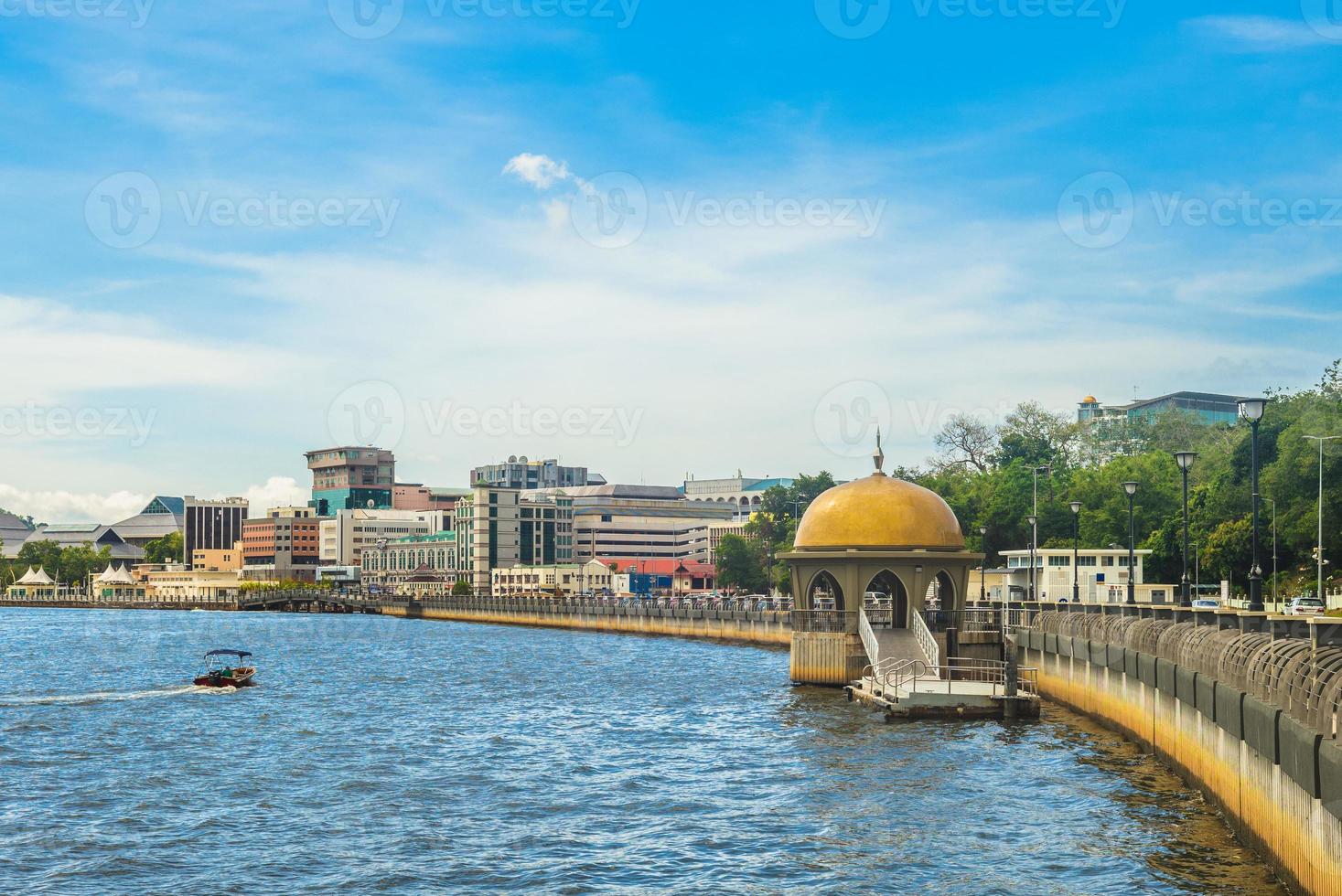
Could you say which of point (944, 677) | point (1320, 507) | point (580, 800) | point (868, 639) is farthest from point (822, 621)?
point (1320, 507)

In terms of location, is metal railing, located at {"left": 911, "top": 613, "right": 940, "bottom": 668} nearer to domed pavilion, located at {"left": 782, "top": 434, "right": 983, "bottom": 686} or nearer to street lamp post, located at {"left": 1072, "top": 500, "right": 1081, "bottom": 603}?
domed pavilion, located at {"left": 782, "top": 434, "right": 983, "bottom": 686}

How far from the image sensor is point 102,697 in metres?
67.6

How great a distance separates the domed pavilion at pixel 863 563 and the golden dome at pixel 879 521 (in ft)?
0.13

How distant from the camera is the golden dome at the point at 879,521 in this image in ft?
207

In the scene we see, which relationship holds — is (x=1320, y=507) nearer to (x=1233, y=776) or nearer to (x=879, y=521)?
(x=879, y=521)

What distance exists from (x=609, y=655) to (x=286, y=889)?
247 ft

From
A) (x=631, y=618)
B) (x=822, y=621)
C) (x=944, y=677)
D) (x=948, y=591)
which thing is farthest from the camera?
(x=631, y=618)

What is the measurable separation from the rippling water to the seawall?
113 ft

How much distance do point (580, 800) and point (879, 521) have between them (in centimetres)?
2826

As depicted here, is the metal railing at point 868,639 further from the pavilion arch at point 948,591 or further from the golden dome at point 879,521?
the pavilion arch at point 948,591

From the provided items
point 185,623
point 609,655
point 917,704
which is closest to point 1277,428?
point 609,655

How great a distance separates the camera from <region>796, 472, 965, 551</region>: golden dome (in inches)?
2483

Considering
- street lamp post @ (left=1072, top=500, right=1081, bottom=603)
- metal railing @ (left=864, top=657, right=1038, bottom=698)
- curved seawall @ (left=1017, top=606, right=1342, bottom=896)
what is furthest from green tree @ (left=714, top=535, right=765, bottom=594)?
curved seawall @ (left=1017, top=606, right=1342, bottom=896)

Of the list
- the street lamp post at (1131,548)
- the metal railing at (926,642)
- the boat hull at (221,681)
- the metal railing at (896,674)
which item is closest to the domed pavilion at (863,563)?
the metal railing at (926,642)
